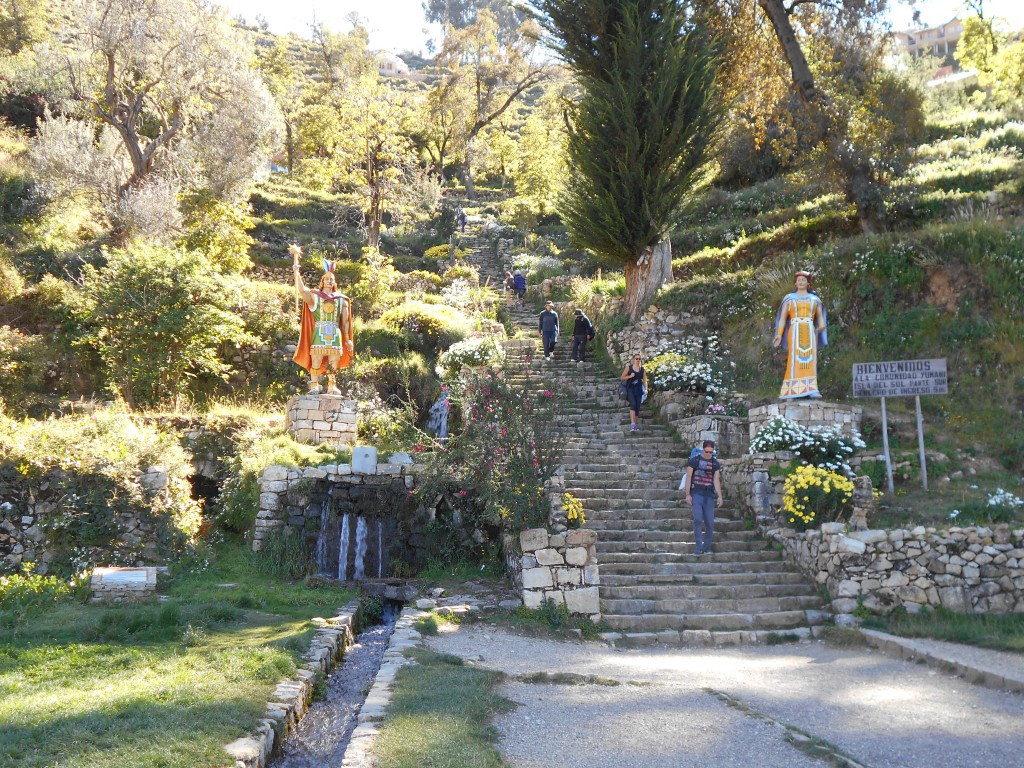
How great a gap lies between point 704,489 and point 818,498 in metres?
1.52

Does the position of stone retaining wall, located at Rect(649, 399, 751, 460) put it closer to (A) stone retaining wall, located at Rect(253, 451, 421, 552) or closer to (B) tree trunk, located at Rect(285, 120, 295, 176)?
(A) stone retaining wall, located at Rect(253, 451, 421, 552)

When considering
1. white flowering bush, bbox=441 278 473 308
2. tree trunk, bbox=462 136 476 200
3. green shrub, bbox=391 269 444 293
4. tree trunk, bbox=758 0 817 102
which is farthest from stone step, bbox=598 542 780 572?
tree trunk, bbox=462 136 476 200

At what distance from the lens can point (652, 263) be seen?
1984 cm

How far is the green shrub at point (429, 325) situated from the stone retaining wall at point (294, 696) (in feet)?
36.8

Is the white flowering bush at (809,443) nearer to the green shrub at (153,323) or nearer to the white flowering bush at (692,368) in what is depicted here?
the white flowering bush at (692,368)

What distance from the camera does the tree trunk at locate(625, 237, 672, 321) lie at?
19.8 m

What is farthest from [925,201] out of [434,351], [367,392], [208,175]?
[208,175]

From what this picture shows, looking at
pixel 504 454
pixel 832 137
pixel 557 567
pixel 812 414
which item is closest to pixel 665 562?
pixel 557 567

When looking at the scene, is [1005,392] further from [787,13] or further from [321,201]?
[321,201]

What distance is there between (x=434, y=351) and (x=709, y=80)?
9.41m

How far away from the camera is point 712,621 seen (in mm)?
9641

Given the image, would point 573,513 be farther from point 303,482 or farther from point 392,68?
point 392,68

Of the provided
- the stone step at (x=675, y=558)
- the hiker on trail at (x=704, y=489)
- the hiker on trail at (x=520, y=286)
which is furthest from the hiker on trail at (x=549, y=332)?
the stone step at (x=675, y=558)

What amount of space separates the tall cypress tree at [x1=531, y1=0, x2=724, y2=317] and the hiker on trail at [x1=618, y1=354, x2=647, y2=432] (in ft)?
17.2
